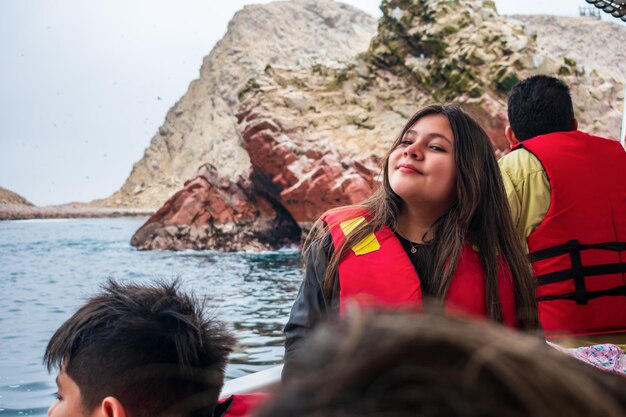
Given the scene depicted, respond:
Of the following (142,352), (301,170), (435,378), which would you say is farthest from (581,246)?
(301,170)

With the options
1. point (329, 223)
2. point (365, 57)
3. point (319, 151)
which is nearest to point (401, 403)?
point (329, 223)

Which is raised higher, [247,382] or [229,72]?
[229,72]

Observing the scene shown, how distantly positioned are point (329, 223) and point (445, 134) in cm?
46

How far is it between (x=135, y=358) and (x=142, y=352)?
0.06ft

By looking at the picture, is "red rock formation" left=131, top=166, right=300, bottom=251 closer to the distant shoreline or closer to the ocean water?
the ocean water

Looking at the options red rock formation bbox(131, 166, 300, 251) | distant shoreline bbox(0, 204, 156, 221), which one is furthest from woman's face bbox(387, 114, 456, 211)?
distant shoreline bbox(0, 204, 156, 221)

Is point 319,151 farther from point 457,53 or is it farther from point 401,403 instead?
point 401,403

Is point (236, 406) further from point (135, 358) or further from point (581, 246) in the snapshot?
point (581, 246)

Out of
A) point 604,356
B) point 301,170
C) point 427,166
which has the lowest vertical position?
point 604,356

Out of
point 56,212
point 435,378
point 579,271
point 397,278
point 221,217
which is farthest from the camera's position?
point 56,212

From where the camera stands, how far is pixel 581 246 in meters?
2.07

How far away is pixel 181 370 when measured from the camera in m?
1.23

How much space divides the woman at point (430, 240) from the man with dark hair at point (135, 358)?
44 cm

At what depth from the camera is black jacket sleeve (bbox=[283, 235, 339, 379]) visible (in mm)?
1672
